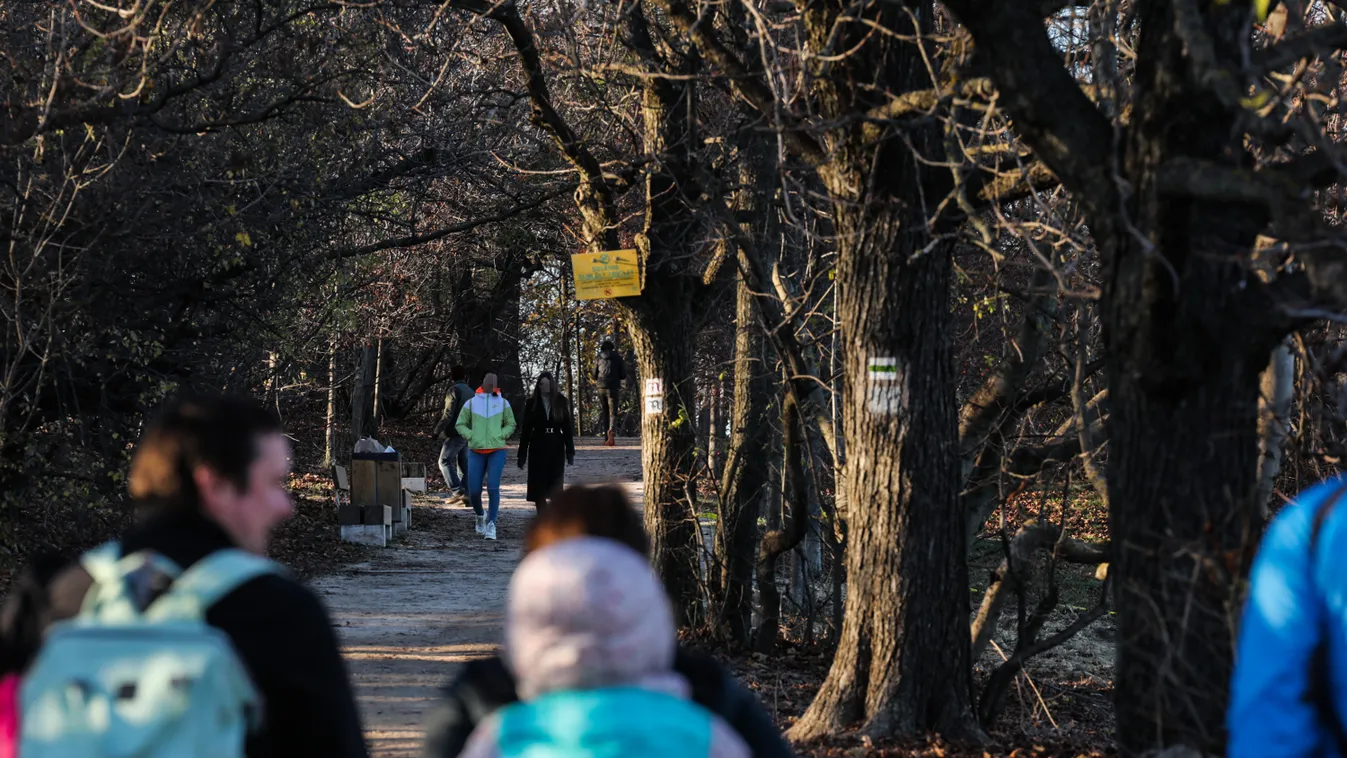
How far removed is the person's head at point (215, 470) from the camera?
292 centimetres

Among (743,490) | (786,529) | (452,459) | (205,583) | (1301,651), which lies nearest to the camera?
(1301,651)

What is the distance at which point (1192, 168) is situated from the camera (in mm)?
4238

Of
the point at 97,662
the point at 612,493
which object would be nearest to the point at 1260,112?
the point at 612,493

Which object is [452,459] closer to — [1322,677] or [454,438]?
[454,438]

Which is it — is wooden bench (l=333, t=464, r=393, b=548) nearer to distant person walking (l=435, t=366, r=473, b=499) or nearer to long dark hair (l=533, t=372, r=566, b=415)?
long dark hair (l=533, t=372, r=566, b=415)

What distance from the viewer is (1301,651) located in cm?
250

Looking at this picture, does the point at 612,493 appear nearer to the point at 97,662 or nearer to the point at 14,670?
the point at 97,662

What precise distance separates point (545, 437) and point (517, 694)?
13.8m

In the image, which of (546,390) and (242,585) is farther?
(546,390)

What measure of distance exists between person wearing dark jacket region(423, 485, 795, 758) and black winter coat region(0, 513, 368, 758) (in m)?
0.27

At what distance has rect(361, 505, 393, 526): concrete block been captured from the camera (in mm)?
16250

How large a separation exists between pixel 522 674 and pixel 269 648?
579mm

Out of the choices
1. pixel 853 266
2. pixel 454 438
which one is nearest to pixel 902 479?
pixel 853 266

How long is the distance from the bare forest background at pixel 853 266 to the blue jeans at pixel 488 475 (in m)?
2.59
